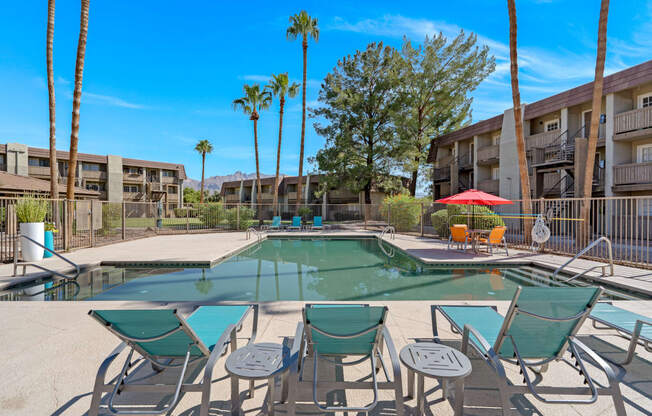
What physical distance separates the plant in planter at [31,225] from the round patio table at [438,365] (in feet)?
29.7

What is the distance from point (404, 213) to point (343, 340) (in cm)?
1633

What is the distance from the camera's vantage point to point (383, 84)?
2309 cm

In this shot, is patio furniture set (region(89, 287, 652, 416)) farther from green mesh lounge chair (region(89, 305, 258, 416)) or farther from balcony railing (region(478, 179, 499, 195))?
Result: balcony railing (region(478, 179, 499, 195))

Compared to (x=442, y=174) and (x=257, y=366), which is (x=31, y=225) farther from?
(x=442, y=174)

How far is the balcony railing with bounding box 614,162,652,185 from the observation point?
12.8 meters

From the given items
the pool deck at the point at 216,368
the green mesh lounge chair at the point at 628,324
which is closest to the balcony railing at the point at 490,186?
the pool deck at the point at 216,368

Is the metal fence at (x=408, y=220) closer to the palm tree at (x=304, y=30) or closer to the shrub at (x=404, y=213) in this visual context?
the shrub at (x=404, y=213)

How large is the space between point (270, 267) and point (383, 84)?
18.6m

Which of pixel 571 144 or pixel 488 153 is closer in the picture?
pixel 571 144

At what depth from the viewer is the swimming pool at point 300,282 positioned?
581cm

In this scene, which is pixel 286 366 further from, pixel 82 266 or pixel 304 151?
pixel 304 151

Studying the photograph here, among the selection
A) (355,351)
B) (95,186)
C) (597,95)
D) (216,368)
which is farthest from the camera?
(95,186)

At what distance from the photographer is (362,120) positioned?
23.7 metres

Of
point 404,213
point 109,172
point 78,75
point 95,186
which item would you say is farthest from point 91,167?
point 404,213
